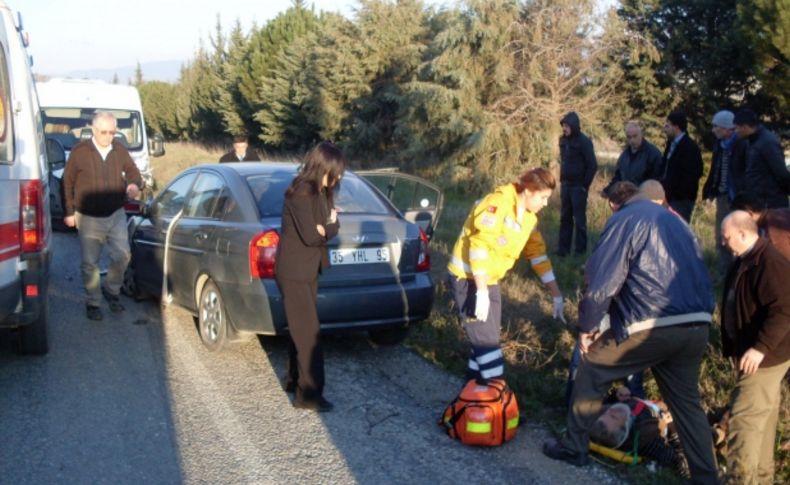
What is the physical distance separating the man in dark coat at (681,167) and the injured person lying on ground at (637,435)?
3.74 m

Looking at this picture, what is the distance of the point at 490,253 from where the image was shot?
5.20 m

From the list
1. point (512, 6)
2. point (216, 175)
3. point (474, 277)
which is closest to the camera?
point (474, 277)

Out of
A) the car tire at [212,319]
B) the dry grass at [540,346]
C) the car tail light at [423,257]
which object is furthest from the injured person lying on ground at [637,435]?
the car tire at [212,319]

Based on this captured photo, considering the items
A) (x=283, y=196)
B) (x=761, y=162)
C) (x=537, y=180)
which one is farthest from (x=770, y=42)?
(x=537, y=180)

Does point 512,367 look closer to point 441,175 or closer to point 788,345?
point 788,345

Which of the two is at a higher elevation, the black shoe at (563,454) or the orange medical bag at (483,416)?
the orange medical bag at (483,416)

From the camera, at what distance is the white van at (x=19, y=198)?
562 cm

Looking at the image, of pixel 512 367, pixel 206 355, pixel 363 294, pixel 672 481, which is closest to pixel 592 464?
pixel 672 481

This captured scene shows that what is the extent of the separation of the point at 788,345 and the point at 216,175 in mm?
4906

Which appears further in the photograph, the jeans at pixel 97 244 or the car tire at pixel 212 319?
the jeans at pixel 97 244

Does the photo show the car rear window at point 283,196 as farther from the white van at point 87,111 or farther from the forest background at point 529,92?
the white van at point 87,111

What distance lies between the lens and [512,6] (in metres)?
19.6

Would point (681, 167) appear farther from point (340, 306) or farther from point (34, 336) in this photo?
point (34, 336)

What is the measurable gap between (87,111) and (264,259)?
38.2ft
